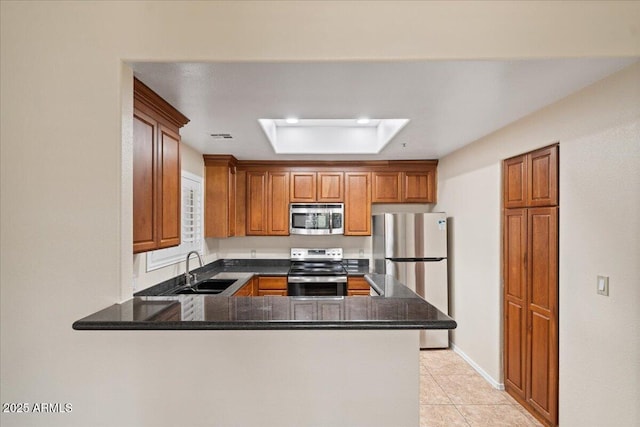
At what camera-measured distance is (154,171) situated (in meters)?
2.19

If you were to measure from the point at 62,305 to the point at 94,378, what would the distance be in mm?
377

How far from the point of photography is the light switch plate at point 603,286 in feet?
6.88

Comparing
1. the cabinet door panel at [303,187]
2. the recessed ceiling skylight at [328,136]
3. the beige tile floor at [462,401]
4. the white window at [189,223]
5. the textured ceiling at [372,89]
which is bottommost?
the beige tile floor at [462,401]

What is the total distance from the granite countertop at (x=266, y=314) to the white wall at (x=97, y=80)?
141 mm

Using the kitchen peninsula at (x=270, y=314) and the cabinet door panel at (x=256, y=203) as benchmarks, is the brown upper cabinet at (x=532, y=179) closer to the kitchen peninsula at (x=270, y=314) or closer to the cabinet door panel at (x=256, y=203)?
the kitchen peninsula at (x=270, y=314)

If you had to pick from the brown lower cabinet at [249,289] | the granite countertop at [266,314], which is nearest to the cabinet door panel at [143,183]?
the granite countertop at [266,314]

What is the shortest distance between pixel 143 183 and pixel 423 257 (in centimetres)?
328

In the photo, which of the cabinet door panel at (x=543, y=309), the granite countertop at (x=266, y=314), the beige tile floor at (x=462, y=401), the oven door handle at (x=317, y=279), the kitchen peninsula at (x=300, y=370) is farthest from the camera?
the oven door handle at (x=317, y=279)

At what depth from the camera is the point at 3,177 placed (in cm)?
175

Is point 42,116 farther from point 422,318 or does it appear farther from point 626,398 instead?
point 626,398

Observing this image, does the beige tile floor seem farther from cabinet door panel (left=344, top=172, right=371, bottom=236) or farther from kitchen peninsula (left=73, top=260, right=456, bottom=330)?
cabinet door panel (left=344, top=172, right=371, bottom=236)

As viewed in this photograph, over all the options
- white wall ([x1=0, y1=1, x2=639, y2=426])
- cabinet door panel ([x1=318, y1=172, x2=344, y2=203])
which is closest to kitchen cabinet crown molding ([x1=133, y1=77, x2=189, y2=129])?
white wall ([x1=0, y1=1, x2=639, y2=426])

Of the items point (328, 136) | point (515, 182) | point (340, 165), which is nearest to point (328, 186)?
point (340, 165)

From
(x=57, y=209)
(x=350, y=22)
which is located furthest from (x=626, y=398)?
(x=57, y=209)
